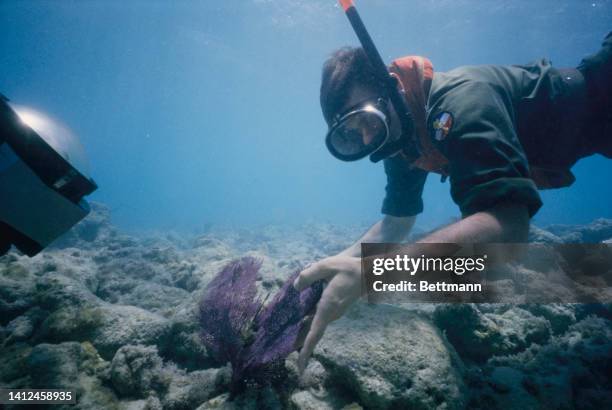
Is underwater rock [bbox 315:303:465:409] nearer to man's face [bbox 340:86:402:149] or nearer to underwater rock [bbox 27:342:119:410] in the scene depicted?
man's face [bbox 340:86:402:149]

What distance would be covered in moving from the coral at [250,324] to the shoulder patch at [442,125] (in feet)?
4.59

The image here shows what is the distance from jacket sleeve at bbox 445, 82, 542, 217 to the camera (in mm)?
1643

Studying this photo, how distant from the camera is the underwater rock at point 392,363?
2.03 meters

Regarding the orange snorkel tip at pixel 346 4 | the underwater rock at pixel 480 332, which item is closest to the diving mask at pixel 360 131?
the orange snorkel tip at pixel 346 4

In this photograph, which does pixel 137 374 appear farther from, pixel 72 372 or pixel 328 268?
pixel 328 268

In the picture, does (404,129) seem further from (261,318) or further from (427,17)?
(427,17)

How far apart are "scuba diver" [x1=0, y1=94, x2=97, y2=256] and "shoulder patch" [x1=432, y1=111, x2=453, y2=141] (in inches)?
126

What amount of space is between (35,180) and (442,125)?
351 centimetres

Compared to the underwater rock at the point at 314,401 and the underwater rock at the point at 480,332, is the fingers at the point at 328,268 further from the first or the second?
the underwater rock at the point at 480,332

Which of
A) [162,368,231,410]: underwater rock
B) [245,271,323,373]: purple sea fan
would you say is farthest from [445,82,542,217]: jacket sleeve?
[162,368,231,410]: underwater rock

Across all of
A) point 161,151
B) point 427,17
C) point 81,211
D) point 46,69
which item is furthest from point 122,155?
point 81,211

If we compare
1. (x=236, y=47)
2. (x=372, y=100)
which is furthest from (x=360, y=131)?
(x=236, y=47)

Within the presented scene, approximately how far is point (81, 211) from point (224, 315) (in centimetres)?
185

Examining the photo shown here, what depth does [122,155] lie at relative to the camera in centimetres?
18012
